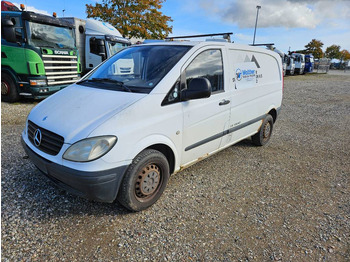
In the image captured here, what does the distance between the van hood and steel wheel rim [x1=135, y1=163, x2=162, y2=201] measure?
0.72 meters

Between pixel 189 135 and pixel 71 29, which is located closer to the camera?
pixel 189 135

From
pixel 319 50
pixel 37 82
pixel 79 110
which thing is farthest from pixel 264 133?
pixel 319 50

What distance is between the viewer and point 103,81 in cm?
314

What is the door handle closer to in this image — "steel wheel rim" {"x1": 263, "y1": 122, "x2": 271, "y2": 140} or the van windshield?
the van windshield

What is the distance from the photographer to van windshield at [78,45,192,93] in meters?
2.81

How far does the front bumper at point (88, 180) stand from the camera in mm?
2170

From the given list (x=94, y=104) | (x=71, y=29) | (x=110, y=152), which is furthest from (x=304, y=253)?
(x=71, y=29)

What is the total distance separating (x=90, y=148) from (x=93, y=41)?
1069 cm

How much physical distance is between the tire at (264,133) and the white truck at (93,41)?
867cm

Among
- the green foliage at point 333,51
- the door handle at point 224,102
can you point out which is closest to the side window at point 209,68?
the door handle at point 224,102

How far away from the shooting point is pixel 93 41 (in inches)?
448

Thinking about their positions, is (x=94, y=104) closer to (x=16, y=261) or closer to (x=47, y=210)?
(x=47, y=210)

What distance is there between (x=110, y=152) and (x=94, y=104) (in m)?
0.66

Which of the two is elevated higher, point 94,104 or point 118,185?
point 94,104
